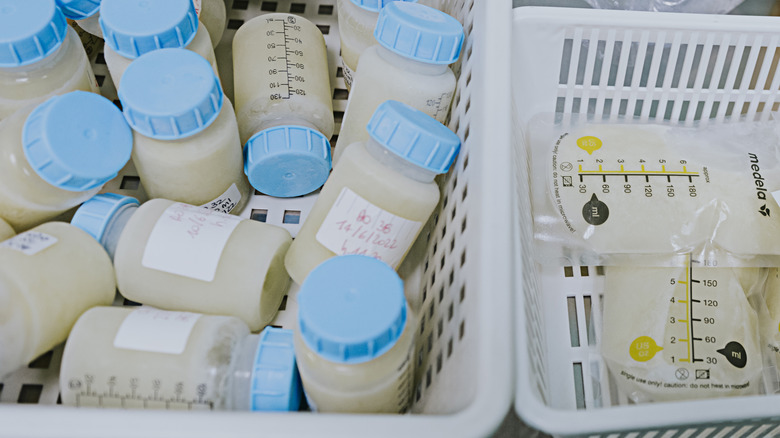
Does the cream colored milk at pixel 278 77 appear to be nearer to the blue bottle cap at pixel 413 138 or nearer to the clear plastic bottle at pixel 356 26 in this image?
the clear plastic bottle at pixel 356 26

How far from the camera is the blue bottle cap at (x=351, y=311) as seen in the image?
1.30ft

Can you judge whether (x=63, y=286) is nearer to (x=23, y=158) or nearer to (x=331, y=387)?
(x=23, y=158)

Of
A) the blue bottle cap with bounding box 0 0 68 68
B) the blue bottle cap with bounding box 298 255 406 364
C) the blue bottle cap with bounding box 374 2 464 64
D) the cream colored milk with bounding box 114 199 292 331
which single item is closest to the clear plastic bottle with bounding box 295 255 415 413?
the blue bottle cap with bounding box 298 255 406 364

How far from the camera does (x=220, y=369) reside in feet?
1.52

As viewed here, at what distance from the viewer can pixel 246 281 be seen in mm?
532

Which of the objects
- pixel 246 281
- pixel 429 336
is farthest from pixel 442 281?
pixel 246 281

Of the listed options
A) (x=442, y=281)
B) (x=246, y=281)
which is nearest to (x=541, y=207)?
(x=442, y=281)

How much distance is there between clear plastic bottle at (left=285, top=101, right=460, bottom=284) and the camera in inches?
19.6

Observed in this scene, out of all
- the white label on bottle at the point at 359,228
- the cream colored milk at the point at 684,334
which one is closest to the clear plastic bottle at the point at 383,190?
the white label on bottle at the point at 359,228

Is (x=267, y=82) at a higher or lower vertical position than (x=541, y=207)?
higher

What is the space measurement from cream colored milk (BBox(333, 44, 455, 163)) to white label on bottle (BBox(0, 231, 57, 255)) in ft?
0.95

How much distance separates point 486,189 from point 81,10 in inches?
17.2

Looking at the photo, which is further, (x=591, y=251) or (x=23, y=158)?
(x=591, y=251)

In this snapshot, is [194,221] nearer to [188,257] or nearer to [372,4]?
[188,257]
